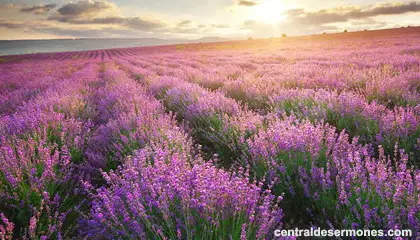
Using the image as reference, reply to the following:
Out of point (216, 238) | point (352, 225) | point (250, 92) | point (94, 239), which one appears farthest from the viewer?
point (250, 92)

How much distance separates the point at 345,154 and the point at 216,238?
1359 mm

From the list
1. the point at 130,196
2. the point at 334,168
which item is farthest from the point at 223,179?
the point at 334,168

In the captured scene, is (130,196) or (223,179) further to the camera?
(223,179)

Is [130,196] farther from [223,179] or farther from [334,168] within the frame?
[334,168]

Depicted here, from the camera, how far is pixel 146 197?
1.60m

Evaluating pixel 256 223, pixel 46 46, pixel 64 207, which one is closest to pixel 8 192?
pixel 64 207

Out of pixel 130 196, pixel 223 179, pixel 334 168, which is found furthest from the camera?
pixel 334 168

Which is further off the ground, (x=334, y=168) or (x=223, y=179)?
(x=223, y=179)

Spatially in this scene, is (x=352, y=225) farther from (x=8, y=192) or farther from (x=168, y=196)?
(x=8, y=192)

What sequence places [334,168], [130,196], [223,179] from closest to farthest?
[130,196] < [223,179] < [334,168]

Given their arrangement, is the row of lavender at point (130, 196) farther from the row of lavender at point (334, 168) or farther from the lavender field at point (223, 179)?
the row of lavender at point (334, 168)

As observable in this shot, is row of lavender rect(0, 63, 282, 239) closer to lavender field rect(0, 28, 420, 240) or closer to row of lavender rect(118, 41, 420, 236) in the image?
lavender field rect(0, 28, 420, 240)

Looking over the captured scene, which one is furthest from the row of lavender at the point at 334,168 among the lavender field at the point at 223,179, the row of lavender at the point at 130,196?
the row of lavender at the point at 130,196

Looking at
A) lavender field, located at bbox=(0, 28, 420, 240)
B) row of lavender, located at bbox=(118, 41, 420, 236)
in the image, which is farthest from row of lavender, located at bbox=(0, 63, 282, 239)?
row of lavender, located at bbox=(118, 41, 420, 236)
